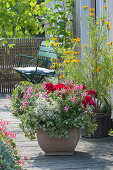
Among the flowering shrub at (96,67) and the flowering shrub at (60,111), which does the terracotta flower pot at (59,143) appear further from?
the flowering shrub at (96,67)

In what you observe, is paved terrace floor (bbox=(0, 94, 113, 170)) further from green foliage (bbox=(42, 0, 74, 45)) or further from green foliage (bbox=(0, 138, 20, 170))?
green foliage (bbox=(42, 0, 74, 45))

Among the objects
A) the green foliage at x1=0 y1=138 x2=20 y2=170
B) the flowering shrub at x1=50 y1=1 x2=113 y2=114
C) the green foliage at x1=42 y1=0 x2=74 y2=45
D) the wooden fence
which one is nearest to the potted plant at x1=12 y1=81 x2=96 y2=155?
the flowering shrub at x1=50 y1=1 x2=113 y2=114

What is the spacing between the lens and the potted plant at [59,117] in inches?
139

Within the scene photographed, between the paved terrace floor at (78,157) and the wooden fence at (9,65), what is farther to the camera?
the wooden fence at (9,65)

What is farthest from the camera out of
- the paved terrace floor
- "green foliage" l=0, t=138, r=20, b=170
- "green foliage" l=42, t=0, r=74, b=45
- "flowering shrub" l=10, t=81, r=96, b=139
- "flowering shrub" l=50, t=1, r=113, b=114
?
"green foliage" l=42, t=0, r=74, b=45

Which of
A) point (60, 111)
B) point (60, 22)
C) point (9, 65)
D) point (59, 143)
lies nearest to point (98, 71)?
point (60, 111)

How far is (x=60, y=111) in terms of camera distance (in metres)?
3.56

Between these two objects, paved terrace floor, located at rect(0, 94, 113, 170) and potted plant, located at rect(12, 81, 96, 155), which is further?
potted plant, located at rect(12, 81, 96, 155)

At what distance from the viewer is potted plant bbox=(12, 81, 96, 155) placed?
352 centimetres

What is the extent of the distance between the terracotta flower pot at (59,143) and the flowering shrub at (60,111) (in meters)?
0.09

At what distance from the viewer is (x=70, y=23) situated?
6.50 metres

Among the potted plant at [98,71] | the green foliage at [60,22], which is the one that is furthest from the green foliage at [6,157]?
the green foliage at [60,22]

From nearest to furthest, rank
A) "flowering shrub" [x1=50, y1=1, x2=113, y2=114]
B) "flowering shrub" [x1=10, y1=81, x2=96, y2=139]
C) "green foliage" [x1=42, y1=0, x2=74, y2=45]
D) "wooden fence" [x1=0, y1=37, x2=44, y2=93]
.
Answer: "flowering shrub" [x1=10, y1=81, x2=96, y2=139]
"flowering shrub" [x1=50, y1=1, x2=113, y2=114]
"green foliage" [x1=42, y1=0, x2=74, y2=45]
"wooden fence" [x1=0, y1=37, x2=44, y2=93]

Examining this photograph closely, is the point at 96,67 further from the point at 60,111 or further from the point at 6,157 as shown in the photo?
the point at 6,157
